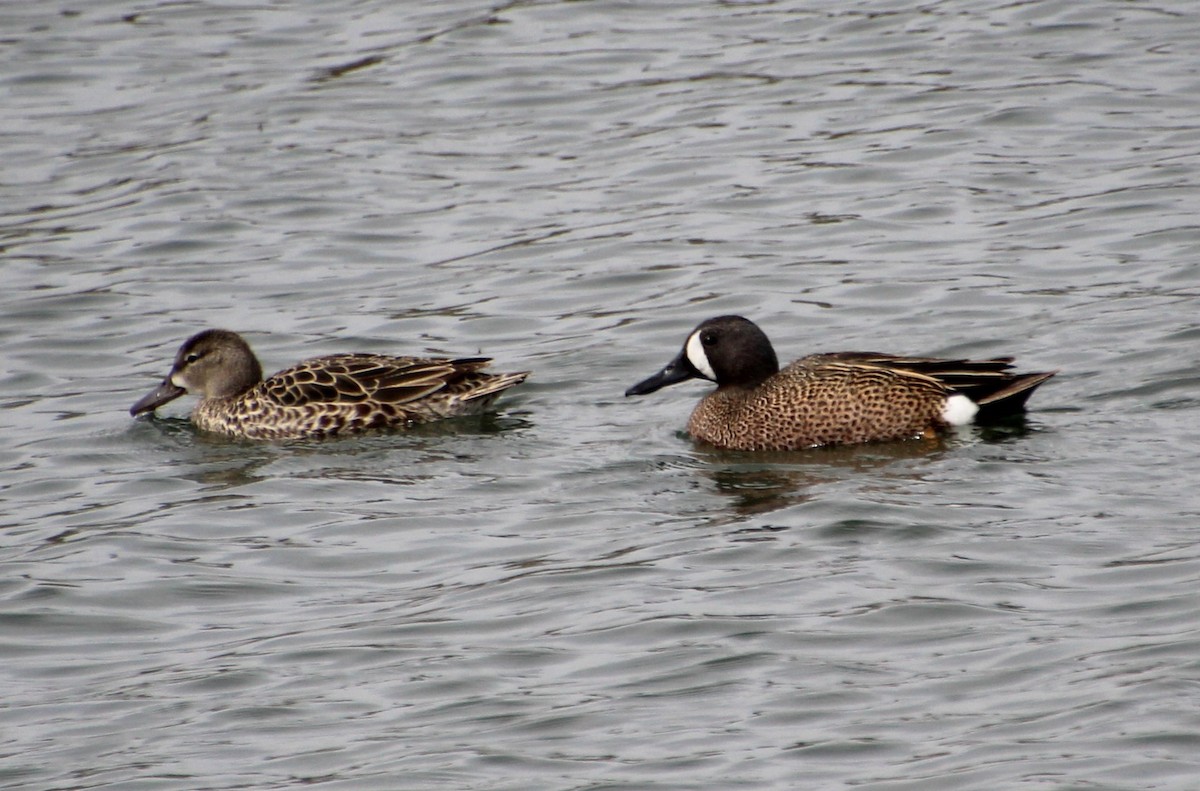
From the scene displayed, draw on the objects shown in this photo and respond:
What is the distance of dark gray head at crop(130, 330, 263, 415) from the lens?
1129cm

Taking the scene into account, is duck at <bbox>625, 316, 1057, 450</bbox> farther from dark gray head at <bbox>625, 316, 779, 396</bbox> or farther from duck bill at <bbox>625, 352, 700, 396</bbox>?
duck bill at <bbox>625, 352, 700, 396</bbox>

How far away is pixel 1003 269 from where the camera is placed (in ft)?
41.8

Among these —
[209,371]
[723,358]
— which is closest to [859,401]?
[723,358]

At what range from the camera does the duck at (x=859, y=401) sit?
10.2 m

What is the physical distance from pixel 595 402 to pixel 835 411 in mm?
1460

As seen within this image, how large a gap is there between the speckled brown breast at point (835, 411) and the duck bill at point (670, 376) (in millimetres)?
376

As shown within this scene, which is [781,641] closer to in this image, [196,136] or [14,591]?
[14,591]

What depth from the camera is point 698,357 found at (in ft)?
35.3

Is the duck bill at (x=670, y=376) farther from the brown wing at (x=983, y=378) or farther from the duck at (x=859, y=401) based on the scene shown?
the brown wing at (x=983, y=378)

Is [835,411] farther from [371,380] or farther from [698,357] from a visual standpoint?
[371,380]

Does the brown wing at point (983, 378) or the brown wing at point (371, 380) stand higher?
the brown wing at point (371, 380)

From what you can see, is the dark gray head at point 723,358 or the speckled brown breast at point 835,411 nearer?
the speckled brown breast at point 835,411

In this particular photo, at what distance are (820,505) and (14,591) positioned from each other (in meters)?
3.37

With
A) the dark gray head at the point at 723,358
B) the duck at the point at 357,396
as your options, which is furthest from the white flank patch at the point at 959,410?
the duck at the point at 357,396
